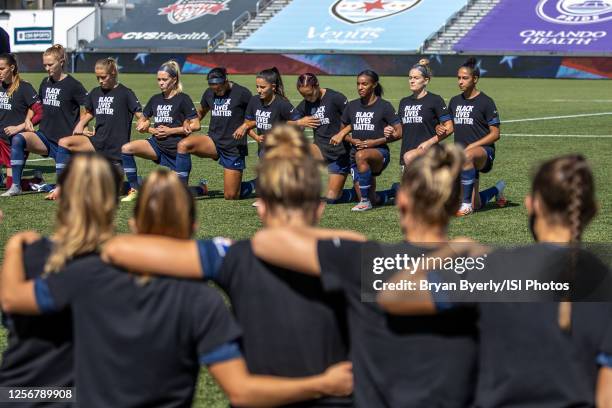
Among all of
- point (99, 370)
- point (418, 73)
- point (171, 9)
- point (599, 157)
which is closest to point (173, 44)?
point (171, 9)

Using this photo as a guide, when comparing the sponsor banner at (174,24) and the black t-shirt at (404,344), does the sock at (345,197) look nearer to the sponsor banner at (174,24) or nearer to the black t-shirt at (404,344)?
the black t-shirt at (404,344)

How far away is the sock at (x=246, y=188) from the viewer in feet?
43.3

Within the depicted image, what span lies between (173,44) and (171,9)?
589cm

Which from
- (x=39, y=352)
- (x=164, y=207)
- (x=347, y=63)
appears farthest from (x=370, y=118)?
(x=347, y=63)

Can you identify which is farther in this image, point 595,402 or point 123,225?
point 123,225

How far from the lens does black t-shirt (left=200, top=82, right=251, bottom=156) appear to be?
43.8 ft

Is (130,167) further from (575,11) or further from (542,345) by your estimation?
(575,11)

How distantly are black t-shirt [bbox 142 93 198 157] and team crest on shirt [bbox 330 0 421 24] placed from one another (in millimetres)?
37191

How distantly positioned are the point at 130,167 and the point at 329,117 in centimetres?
264

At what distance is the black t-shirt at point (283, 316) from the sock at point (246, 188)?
965 cm

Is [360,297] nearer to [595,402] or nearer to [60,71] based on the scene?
[595,402]

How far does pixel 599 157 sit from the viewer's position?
16.6 m

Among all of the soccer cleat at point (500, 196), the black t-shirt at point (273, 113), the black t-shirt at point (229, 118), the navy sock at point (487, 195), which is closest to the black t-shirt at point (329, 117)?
the black t-shirt at point (273, 113)

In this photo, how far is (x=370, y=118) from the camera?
12.4 meters
